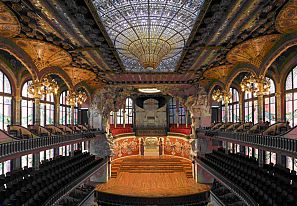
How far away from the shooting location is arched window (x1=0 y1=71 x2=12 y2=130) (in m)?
19.8

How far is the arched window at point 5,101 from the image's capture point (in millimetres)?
19811

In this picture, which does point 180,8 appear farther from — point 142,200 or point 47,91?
point 142,200

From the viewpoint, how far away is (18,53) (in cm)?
1506

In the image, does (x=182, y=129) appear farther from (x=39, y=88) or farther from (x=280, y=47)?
(x=280, y=47)

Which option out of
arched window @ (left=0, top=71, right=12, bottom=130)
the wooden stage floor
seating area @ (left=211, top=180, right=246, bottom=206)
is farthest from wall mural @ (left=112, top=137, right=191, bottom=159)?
arched window @ (left=0, top=71, right=12, bottom=130)

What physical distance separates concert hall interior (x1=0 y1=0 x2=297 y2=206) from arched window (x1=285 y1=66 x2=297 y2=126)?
0.22ft

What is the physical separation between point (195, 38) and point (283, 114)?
10.3m

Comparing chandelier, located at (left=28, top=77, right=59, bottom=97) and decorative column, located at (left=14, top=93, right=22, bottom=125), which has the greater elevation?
chandelier, located at (left=28, top=77, right=59, bottom=97)

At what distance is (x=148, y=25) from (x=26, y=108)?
1444 cm

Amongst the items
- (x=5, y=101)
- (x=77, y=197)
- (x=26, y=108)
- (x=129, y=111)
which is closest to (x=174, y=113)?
(x=129, y=111)

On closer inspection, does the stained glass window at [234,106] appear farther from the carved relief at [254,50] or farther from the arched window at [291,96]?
the carved relief at [254,50]

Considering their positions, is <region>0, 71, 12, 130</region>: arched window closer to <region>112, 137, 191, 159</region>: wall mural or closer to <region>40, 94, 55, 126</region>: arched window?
<region>40, 94, 55, 126</region>: arched window

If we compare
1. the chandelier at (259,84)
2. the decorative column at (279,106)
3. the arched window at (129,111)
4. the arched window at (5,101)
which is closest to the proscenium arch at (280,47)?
the chandelier at (259,84)

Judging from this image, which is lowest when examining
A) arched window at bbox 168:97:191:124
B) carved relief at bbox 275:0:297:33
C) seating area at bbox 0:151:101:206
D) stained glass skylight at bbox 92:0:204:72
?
seating area at bbox 0:151:101:206
